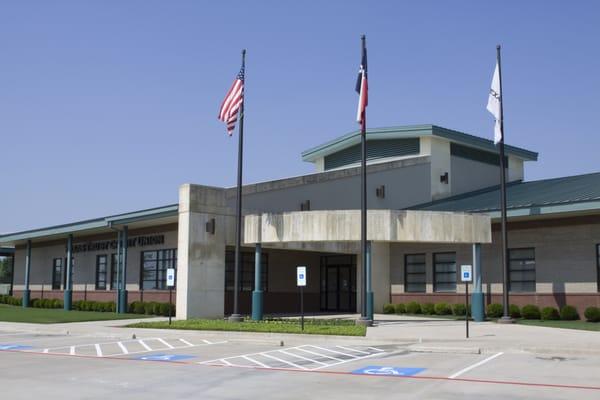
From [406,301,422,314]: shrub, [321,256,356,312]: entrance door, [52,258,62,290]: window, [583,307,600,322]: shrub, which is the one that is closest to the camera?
[583,307,600,322]: shrub

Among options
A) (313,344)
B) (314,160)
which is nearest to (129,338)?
(313,344)

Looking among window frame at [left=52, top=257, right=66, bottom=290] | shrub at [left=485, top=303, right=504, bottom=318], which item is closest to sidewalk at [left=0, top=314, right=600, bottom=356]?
shrub at [left=485, top=303, right=504, bottom=318]

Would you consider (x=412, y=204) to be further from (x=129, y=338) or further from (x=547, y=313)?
(x=129, y=338)

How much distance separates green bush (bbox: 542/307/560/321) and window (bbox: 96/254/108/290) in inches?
949

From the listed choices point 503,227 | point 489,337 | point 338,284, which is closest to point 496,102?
point 503,227

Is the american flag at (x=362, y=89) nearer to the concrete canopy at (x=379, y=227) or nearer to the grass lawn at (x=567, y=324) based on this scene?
the concrete canopy at (x=379, y=227)

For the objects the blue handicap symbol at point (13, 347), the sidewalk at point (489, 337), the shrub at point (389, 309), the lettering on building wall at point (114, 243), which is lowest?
the blue handicap symbol at point (13, 347)

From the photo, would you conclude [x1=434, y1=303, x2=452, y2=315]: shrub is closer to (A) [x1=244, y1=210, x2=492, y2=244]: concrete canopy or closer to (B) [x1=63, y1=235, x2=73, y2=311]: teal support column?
(A) [x1=244, y1=210, x2=492, y2=244]: concrete canopy

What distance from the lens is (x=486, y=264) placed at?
110ft

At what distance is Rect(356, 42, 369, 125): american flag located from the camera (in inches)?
998

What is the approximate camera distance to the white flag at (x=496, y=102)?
2850 centimetres

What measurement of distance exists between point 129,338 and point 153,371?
30.0 ft

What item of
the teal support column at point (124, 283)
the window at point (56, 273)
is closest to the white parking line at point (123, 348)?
the teal support column at point (124, 283)

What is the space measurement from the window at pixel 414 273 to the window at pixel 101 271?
17.2 meters
